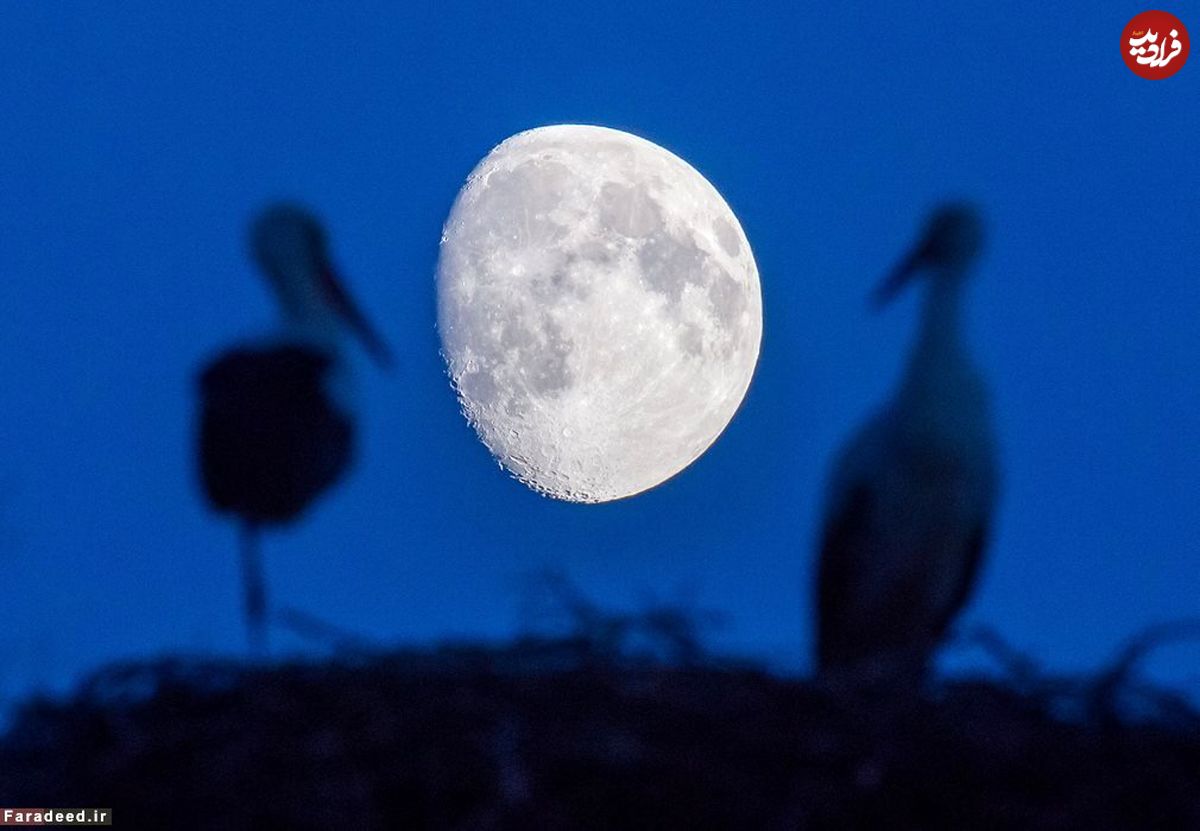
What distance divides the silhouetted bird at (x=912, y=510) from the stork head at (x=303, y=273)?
2.22m

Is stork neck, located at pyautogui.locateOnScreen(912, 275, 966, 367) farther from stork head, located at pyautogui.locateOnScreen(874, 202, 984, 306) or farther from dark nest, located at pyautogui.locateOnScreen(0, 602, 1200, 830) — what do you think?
dark nest, located at pyautogui.locateOnScreen(0, 602, 1200, 830)

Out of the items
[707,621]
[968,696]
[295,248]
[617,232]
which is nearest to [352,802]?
[707,621]

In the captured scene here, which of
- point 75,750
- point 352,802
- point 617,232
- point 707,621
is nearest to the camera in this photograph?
point 352,802

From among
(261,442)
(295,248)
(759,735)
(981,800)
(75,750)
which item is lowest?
(981,800)

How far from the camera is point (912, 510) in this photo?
148 inches

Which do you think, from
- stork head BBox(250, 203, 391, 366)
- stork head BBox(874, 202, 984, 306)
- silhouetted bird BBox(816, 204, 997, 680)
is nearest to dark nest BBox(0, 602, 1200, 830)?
silhouetted bird BBox(816, 204, 997, 680)

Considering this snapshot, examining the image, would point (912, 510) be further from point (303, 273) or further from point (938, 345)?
point (303, 273)

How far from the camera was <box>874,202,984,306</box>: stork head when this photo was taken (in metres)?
4.63

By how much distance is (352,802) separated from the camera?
120 centimetres

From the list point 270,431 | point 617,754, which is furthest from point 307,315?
point 617,754

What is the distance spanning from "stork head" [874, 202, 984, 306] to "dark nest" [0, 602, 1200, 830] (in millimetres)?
3268

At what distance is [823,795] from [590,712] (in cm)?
24

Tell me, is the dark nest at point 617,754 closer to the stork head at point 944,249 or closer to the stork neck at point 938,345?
the stork neck at point 938,345

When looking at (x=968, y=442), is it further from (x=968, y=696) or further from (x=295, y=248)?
(x=295, y=248)
